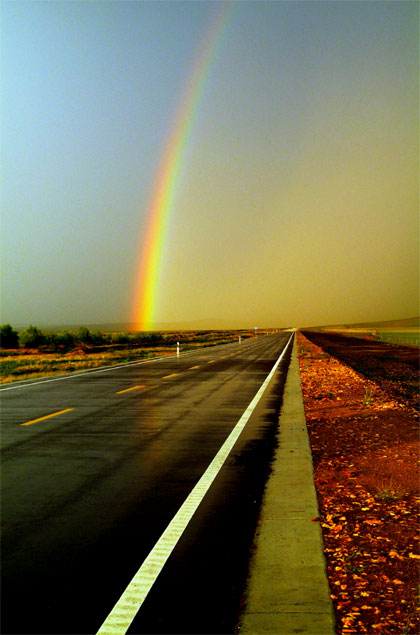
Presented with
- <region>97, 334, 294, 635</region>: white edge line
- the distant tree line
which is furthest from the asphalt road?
the distant tree line

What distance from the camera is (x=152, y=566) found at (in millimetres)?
4273

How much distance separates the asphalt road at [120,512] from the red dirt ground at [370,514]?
2.53ft

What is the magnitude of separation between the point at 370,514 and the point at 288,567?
5.23 feet

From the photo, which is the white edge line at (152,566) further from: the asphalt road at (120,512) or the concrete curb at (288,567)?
the concrete curb at (288,567)

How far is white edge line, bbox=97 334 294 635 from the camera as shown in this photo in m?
3.45

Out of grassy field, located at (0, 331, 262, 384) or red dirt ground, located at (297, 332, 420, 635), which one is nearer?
red dirt ground, located at (297, 332, 420, 635)

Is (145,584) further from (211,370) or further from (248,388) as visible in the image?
(211,370)

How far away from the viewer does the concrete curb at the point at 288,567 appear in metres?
3.44

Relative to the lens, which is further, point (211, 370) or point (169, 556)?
point (211, 370)

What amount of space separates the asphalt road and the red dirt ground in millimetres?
771

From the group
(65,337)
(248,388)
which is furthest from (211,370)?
(65,337)

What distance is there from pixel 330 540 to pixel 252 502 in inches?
51.6

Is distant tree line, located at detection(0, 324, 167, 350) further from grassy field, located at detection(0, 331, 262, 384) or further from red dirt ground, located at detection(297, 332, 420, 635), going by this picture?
red dirt ground, located at detection(297, 332, 420, 635)

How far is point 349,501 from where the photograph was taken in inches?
233
